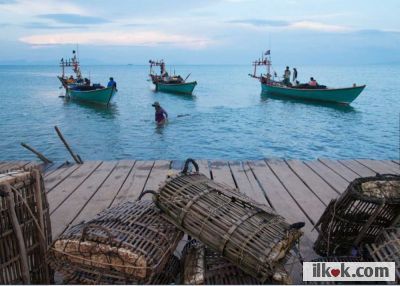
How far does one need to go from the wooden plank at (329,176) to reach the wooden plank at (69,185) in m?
3.68

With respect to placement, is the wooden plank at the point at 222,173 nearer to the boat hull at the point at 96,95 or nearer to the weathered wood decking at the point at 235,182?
the weathered wood decking at the point at 235,182

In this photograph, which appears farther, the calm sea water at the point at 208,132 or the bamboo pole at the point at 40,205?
the calm sea water at the point at 208,132

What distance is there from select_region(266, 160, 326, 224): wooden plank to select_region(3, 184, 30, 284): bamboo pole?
2.91m

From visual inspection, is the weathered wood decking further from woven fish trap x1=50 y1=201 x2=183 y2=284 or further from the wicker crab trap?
woven fish trap x1=50 y1=201 x2=183 y2=284

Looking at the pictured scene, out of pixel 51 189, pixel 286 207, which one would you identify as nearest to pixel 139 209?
pixel 286 207

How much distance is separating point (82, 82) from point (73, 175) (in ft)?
103

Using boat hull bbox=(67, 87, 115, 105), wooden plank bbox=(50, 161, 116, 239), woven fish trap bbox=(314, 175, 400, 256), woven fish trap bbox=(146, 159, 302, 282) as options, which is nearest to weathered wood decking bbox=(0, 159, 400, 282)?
wooden plank bbox=(50, 161, 116, 239)

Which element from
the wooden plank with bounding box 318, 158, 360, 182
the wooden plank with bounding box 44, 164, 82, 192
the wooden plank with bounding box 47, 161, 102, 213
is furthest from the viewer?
the wooden plank with bounding box 318, 158, 360, 182

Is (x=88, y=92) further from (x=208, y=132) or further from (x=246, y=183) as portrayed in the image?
(x=246, y=183)

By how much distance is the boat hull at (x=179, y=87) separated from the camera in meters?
39.4

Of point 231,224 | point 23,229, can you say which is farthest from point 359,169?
point 23,229

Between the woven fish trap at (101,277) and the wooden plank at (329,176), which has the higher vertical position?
the woven fish trap at (101,277)

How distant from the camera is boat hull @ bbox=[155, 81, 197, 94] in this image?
39.4 m

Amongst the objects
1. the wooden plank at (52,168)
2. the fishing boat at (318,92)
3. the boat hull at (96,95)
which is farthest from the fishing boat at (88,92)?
the wooden plank at (52,168)
